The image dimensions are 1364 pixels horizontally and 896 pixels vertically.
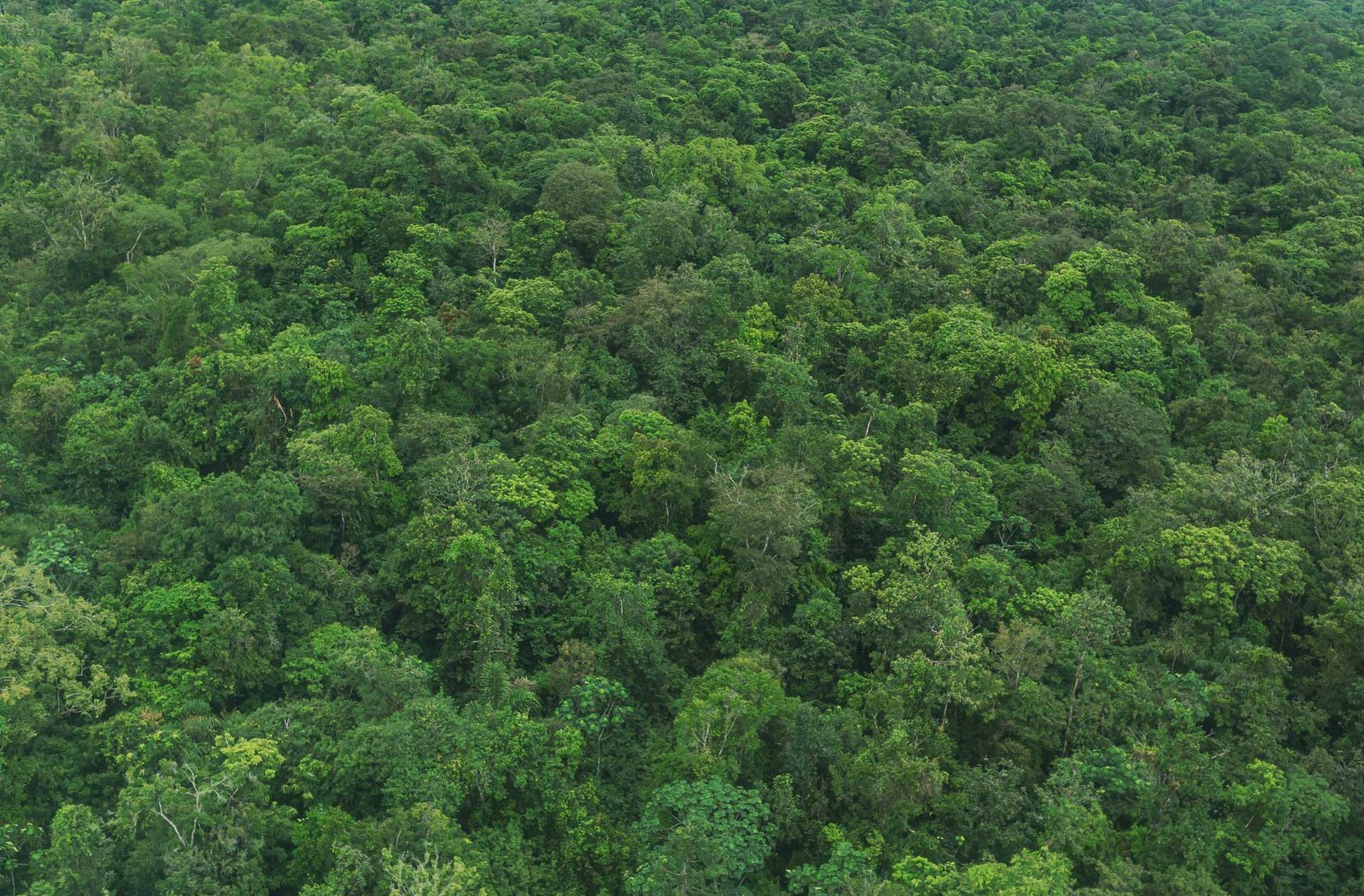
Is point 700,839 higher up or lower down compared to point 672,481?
lower down

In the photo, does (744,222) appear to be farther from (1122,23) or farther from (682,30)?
(1122,23)

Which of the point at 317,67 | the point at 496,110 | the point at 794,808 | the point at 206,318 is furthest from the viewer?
the point at 317,67

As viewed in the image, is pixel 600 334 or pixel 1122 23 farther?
pixel 1122 23

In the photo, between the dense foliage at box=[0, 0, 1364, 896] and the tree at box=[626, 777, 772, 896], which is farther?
the dense foliage at box=[0, 0, 1364, 896]

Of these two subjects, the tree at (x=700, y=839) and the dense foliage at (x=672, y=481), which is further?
the dense foliage at (x=672, y=481)

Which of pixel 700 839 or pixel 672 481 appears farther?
pixel 672 481

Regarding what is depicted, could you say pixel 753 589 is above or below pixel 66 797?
above

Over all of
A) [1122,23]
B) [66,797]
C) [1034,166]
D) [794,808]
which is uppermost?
[1122,23]

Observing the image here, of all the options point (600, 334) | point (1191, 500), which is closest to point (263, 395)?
point (600, 334)
